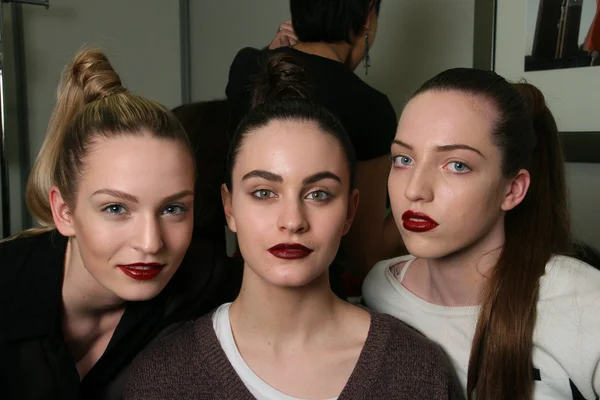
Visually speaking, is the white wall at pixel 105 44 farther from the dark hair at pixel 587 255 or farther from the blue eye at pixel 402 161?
the dark hair at pixel 587 255

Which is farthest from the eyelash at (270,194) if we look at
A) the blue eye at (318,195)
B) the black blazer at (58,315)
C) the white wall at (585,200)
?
the white wall at (585,200)

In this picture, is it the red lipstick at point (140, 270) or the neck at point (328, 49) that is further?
the neck at point (328, 49)

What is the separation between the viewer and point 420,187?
909 mm

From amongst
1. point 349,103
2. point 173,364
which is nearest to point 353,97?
point 349,103

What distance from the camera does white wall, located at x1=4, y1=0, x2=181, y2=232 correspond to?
236 centimetres

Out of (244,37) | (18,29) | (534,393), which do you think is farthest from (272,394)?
(18,29)

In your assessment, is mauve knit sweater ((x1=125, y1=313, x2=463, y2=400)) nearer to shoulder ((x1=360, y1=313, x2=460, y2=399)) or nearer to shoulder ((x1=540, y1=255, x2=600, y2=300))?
shoulder ((x1=360, y1=313, x2=460, y2=399))

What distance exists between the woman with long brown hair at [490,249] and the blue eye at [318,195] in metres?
0.12

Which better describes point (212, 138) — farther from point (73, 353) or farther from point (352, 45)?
point (73, 353)

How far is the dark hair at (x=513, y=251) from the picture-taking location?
0.93 meters

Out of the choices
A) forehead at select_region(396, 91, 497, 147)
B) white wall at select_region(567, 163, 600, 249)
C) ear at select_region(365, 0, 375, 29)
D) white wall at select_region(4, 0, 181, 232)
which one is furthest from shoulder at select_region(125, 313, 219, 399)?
white wall at select_region(4, 0, 181, 232)

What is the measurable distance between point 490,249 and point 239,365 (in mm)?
433

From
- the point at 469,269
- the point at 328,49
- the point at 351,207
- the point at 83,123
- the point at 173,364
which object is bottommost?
the point at 173,364

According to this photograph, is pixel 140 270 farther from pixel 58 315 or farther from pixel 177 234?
pixel 58 315
